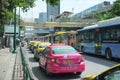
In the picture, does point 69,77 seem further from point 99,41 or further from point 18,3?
point 99,41

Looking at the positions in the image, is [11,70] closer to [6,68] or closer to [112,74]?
[6,68]

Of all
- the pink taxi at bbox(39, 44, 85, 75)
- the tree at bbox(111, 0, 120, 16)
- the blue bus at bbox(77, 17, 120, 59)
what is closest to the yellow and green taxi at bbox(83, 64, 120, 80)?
the pink taxi at bbox(39, 44, 85, 75)

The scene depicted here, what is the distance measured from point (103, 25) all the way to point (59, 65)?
11066mm

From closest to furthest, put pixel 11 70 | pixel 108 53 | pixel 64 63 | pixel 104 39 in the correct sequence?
pixel 64 63 → pixel 11 70 → pixel 108 53 → pixel 104 39

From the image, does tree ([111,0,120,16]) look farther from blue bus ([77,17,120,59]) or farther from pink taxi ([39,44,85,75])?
pink taxi ([39,44,85,75])

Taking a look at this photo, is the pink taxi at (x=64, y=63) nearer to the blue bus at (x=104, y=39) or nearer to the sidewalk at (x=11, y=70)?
the sidewalk at (x=11, y=70)

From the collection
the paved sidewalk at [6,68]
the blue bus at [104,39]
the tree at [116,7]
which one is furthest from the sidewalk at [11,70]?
the tree at [116,7]

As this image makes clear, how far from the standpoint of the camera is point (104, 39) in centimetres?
2309

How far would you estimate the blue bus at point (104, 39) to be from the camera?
20453 mm

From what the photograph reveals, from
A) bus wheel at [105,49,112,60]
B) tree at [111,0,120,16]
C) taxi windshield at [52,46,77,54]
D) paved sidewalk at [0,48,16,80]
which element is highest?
tree at [111,0,120,16]

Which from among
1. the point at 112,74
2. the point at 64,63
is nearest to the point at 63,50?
the point at 64,63

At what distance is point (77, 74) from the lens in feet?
46.9

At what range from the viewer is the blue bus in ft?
67.1

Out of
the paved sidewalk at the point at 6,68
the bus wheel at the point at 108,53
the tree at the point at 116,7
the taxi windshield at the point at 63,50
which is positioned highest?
the tree at the point at 116,7
